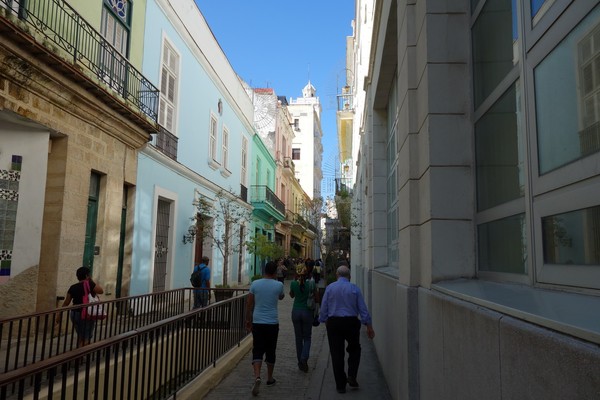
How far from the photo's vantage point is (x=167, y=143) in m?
14.1

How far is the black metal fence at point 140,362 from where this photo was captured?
309cm

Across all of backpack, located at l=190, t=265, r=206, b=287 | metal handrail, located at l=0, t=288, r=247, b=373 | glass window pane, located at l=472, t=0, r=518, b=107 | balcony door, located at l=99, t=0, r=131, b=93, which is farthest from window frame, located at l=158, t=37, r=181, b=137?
glass window pane, located at l=472, t=0, r=518, b=107

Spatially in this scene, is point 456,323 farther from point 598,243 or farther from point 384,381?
point 384,381

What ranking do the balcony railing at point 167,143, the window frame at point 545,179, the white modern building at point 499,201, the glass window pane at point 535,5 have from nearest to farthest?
the white modern building at point 499,201
the window frame at point 545,179
the glass window pane at point 535,5
the balcony railing at point 167,143

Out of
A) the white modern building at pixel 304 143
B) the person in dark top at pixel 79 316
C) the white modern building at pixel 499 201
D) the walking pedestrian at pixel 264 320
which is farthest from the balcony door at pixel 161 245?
the white modern building at pixel 304 143

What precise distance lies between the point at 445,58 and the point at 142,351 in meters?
3.87

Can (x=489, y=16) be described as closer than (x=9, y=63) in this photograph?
Yes

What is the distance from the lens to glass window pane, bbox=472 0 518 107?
10.3 ft

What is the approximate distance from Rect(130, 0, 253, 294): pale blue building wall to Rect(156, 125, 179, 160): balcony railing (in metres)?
0.28

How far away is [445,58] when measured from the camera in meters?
3.86

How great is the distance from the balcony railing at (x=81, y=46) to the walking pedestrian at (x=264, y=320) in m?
5.02

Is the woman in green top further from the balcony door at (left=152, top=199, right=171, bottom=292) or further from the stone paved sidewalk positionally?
the balcony door at (left=152, top=199, right=171, bottom=292)

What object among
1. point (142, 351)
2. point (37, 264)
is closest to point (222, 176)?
point (37, 264)

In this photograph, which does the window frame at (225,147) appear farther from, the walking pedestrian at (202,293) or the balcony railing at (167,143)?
the walking pedestrian at (202,293)
